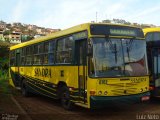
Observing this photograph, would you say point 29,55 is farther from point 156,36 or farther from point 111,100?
point 111,100

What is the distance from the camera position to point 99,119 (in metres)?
10.7

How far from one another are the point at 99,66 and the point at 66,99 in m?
2.85

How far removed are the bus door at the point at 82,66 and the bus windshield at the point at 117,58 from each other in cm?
57

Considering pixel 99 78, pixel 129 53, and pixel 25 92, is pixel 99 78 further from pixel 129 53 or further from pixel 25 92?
pixel 25 92

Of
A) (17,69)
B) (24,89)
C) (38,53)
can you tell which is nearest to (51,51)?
(38,53)

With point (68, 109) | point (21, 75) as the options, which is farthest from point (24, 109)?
point (21, 75)

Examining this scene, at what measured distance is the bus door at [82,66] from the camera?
1100 centimetres

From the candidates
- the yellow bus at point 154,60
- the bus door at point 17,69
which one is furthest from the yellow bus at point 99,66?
the bus door at point 17,69

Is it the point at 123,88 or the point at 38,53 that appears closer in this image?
the point at 123,88

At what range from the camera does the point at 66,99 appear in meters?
12.7

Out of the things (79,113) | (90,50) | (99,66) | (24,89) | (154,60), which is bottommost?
(79,113)

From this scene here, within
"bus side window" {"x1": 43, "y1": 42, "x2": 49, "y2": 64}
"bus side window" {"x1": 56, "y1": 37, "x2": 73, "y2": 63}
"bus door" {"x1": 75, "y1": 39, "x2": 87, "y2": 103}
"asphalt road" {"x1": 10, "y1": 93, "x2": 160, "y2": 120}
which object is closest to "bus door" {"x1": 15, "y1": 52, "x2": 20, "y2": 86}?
"bus side window" {"x1": 43, "y1": 42, "x2": 49, "y2": 64}

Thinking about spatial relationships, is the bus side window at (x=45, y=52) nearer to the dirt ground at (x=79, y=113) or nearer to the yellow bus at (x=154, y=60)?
the dirt ground at (x=79, y=113)

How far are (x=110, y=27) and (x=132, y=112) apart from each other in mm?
Result: 3157
